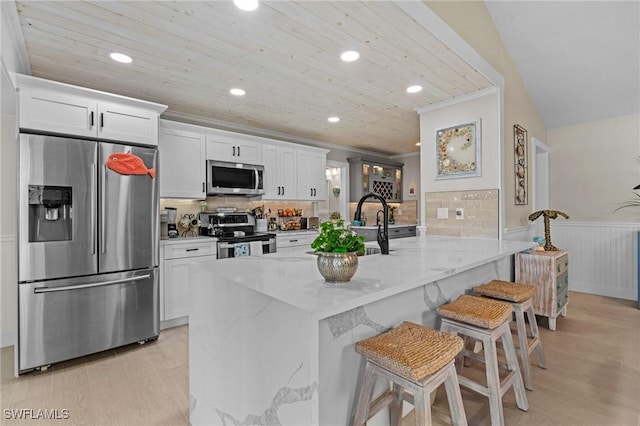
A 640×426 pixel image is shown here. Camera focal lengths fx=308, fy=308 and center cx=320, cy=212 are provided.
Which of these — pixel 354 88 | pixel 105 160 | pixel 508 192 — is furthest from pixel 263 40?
pixel 508 192

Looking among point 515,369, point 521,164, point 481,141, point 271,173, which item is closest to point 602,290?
point 521,164

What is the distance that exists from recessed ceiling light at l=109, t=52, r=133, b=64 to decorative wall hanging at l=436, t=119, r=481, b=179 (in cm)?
307

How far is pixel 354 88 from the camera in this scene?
121 inches

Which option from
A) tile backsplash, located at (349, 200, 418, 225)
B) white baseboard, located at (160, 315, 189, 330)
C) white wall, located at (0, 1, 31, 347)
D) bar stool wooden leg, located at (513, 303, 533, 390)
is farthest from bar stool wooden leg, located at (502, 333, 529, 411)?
tile backsplash, located at (349, 200, 418, 225)

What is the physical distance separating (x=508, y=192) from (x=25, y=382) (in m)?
4.50

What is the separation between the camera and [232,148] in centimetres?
401

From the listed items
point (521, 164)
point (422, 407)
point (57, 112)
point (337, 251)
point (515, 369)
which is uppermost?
point (57, 112)

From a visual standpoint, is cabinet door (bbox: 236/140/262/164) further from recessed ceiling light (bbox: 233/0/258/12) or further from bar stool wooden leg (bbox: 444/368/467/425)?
bar stool wooden leg (bbox: 444/368/467/425)

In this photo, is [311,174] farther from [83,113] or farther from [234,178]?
[83,113]

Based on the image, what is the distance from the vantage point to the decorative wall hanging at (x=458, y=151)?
3227 mm

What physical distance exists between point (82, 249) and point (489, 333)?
9.86 feet

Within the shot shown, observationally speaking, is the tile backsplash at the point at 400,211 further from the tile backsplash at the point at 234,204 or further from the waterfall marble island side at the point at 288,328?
the waterfall marble island side at the point at 288,328

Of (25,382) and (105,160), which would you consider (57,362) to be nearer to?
(25,382)

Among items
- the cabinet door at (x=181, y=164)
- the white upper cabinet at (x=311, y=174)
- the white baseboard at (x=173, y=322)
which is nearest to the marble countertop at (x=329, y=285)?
the white baseboard at (x=173, y=322)
